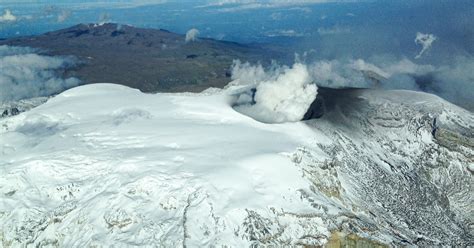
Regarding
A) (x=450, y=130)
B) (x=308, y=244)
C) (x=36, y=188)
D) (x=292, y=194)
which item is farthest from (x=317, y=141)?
(x=36, y=188)

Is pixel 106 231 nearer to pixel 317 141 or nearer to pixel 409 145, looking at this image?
pixel 317 141

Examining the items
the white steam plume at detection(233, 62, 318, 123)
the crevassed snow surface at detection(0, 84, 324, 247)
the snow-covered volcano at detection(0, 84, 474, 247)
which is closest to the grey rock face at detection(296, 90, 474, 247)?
the snow-covered volcano at detection(0, 84, 474, 247)

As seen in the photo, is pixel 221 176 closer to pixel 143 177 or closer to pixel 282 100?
pixel 143 177

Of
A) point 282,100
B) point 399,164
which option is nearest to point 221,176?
point 282,100

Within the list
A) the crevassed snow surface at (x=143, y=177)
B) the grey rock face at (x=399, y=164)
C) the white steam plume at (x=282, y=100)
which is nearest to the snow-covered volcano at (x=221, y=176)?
the crevassed snow surface at (x=143, y=177)

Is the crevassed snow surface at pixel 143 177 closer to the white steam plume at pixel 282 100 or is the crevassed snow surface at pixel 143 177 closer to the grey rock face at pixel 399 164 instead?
the grey rock face at pixel 399 164
